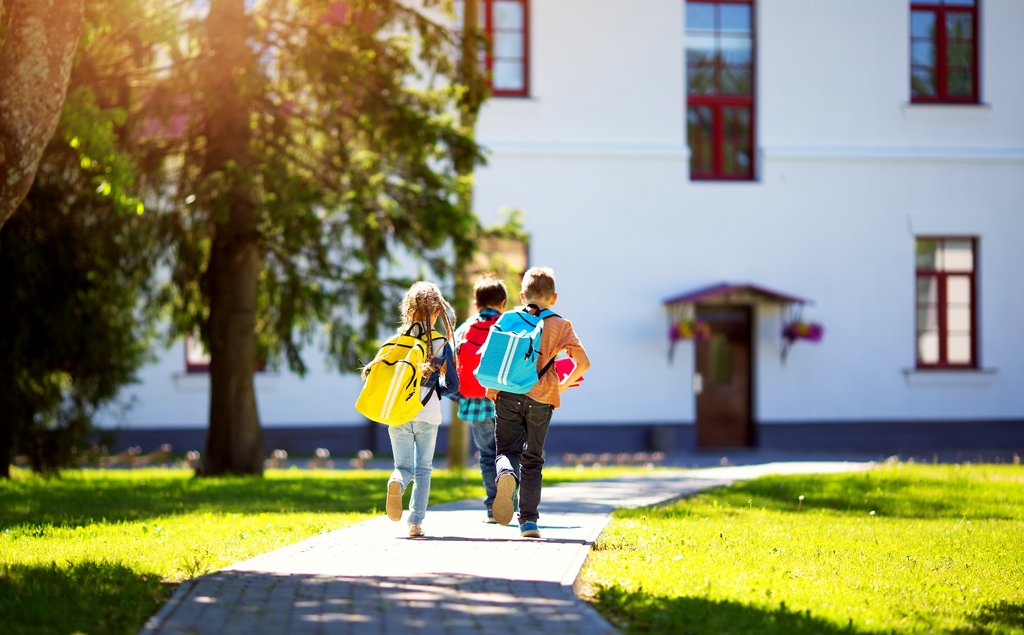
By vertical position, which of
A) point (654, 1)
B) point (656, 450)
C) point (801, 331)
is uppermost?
point (654, 1)

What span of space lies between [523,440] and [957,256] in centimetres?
1854

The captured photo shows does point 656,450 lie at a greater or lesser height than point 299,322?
lesser

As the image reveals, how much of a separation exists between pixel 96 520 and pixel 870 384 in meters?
17.3

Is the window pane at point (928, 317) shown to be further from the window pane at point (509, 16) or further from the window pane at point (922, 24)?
the window pane at point (509, 16)

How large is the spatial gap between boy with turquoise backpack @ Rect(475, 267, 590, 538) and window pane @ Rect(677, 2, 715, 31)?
17312mm

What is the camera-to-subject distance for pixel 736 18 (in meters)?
25.5

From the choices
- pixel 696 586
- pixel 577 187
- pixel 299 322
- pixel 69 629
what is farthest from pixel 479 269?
pixel 69 629

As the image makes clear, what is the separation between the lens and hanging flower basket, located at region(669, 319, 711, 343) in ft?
79.6

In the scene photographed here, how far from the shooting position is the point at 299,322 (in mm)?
16719

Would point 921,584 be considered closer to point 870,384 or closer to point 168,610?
point 168,610

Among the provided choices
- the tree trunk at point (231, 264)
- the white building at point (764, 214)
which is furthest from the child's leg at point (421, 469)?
the white building at point (764, 214)

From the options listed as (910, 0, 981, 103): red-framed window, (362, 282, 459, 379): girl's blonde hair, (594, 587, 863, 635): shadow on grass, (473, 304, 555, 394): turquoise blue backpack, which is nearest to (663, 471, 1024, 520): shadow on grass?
(473, 304, 555, 394): turquoise blue backpack

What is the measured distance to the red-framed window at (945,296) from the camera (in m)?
25.7

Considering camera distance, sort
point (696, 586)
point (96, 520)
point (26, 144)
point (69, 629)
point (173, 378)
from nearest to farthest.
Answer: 1. point (69, 629)
2. point (696, 586)
3. point (26, 144)
4. point (96, 520)
5. point (173, 378)
